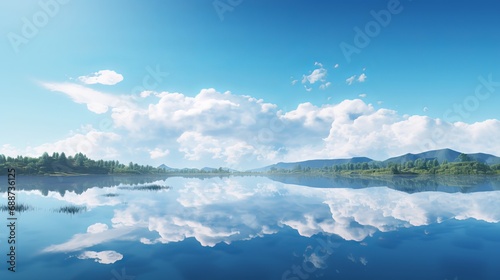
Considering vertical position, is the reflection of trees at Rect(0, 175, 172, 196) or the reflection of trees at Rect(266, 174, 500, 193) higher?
the reflection of trees at Rect(0, 175, 172, 196)

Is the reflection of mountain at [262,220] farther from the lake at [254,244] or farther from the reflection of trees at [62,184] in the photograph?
the reflection of trees at [62,184]

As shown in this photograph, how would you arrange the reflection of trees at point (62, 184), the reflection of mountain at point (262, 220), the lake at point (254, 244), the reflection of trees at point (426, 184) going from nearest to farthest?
the lake at point (254, 244), the reflection of mountain at point (262, 220), the reflection of trees at point (62, 184), the reflection of trees at point (426, 184)

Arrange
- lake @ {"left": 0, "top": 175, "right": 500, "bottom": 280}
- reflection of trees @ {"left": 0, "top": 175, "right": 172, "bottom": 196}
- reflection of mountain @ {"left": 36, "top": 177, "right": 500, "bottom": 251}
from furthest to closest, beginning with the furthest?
reflection of trees @ {"left": 0, "top": 175, "right": 172, "bottom": 196}, reflection of mountain @ {"left": 36, "top": 177, "right": 500, "bottom": 251}, lake @ {"left": 0, "top": 175, "right": 500, "bottom": 280}

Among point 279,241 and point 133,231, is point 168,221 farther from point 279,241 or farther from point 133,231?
point 279,241

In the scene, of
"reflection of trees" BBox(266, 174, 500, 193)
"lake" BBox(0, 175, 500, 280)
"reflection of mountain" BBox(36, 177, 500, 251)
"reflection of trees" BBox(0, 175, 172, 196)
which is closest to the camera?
"lake" BBox(0, 175, 500, 280)

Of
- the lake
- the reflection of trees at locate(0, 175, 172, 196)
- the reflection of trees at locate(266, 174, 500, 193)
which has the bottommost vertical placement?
the reflection of trees at locate(266, 174, 500, 193)

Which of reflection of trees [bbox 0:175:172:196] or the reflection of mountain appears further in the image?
reflection of trees [bbox 0:175:172:196]

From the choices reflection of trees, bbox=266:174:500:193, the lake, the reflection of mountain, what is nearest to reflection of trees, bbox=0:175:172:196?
the lake

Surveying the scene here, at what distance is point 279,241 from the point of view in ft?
99.0

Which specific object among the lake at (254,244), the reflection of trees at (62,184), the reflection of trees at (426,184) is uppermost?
the reflection of trees at (62,184)

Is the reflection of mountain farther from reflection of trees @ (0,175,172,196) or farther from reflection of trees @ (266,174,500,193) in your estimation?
reflection of trees @ (0,175,172,196)

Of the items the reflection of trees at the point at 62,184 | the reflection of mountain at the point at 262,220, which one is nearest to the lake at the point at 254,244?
the reflection of mountain at the point at 262,220

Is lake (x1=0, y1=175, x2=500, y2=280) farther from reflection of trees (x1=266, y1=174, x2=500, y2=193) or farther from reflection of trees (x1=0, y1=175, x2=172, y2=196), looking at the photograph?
reflection of trees (x1=266, y1=174, x2=500, y2=193)

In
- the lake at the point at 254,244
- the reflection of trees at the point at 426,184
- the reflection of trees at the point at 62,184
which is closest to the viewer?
the lake at the point at 254,244
